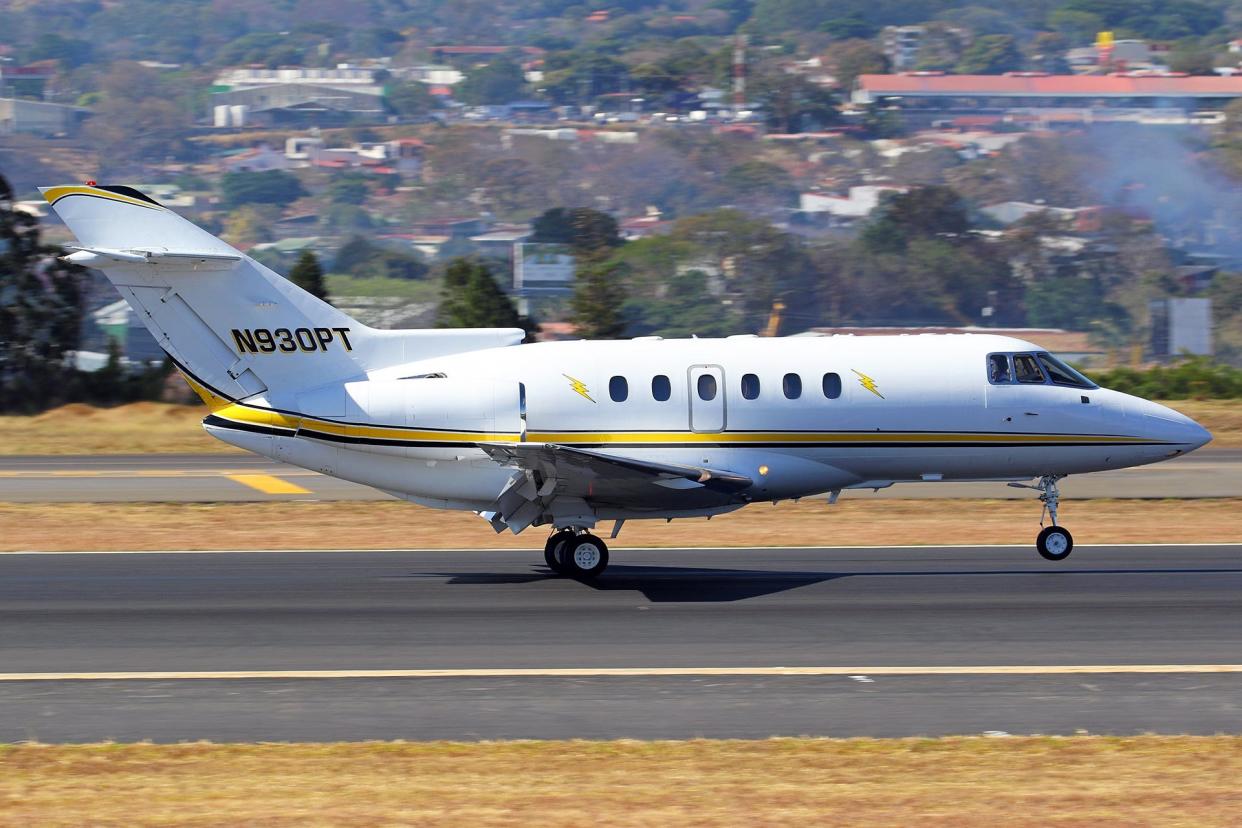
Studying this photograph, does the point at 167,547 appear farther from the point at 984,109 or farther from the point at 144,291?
the point at 984,109

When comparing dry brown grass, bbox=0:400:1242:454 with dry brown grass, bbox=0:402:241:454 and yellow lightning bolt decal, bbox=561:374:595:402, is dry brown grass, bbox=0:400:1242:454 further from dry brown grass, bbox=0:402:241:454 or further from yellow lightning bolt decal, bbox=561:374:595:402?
yellow lightning bolt decal, bbox=561:374:595:402

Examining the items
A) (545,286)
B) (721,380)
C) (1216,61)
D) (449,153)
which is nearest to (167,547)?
(721,380)

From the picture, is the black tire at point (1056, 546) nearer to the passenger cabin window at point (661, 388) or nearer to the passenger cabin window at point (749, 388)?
the passenger cabin window at point (749, 388)

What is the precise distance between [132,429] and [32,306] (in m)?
13.1

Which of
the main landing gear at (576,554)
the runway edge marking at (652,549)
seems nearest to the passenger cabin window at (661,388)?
the main landing gear at (576,554)

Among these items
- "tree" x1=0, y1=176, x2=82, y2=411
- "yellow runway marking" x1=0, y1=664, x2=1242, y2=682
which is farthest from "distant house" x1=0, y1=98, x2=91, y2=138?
"yellow runway marking" x1=0, y1=664, x2=1242, y2=682

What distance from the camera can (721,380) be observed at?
785 inches

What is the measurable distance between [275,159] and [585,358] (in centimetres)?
17168

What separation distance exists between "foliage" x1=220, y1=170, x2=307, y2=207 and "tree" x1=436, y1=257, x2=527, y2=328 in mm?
110553

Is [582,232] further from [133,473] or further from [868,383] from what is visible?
[868,383]

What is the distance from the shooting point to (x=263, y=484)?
31.4 meters

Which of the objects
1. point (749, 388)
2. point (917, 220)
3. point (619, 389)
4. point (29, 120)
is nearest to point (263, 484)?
point (619, 389)

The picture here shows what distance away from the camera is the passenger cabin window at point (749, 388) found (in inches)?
782

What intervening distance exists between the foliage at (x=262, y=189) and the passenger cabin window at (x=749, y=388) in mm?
150511
